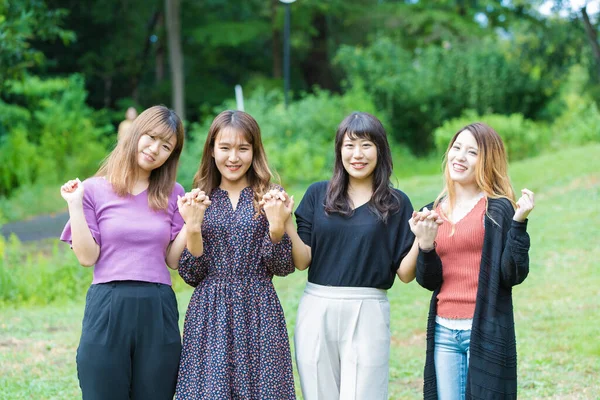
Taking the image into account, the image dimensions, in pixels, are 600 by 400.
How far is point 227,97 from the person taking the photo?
26.9 metres

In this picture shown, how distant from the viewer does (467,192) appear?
3.69m

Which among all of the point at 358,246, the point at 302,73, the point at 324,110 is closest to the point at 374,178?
the point at 358,246

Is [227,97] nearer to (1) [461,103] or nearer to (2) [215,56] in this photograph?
(2) [215,56]

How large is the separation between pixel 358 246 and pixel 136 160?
1.04 metres

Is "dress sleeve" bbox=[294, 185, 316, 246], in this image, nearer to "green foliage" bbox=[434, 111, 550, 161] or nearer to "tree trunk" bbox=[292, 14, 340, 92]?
"green foliage" bbox=[434, 111, 550, 161]

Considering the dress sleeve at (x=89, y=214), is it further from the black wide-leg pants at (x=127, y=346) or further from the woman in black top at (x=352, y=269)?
the woman in black top at (x=352, y=269)

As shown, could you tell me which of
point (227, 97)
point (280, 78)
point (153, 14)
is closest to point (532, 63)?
Result: point (280, 78)

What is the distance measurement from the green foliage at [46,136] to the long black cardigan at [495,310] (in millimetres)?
14099

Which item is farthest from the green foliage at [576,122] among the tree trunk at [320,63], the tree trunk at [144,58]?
the tree trunk at [144,58]

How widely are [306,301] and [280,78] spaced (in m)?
22.4

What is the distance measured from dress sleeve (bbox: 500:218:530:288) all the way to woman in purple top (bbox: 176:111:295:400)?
35.7 inches

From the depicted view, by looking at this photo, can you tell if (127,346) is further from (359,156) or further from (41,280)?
(41,280)

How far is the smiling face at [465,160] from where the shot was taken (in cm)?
361

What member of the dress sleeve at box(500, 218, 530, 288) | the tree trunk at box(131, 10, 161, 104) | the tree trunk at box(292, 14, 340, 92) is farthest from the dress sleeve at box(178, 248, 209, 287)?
the tree trunk at box(292, 14, 340, 92)
